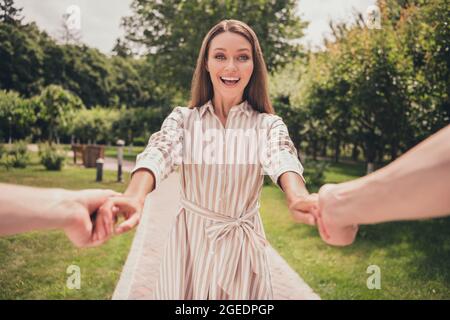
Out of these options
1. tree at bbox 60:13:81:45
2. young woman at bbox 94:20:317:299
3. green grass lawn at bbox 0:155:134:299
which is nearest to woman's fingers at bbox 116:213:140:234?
young woman at bbox 94:20:317:299

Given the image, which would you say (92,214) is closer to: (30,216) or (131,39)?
(30,216)

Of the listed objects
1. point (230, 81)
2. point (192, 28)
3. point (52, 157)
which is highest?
point (192, 28)

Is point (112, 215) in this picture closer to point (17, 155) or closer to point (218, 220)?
point (218, 220)

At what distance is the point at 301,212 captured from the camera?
1516mm

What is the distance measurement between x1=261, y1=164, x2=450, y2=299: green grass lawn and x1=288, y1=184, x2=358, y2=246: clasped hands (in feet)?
10.4

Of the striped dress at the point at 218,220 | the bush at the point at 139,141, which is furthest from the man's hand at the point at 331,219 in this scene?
the bush at the point at 139,141

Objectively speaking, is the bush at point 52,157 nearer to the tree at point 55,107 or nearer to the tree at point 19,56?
the tree at point 55,107

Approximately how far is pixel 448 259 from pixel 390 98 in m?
→ 3.78

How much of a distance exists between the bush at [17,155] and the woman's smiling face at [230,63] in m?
5.84

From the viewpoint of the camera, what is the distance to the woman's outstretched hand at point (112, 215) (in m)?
1.37

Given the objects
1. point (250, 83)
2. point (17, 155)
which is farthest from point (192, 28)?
point (250, 83)

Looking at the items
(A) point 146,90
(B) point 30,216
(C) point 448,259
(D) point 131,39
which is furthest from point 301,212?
(A) point 146,90

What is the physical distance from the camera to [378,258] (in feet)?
18.0

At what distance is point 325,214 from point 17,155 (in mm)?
7396
